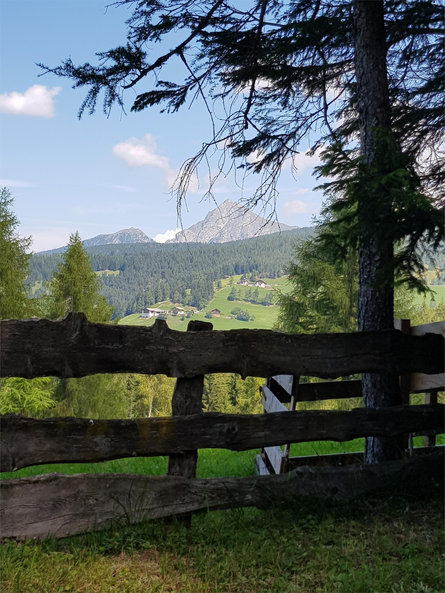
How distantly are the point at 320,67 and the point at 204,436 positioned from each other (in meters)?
5.44

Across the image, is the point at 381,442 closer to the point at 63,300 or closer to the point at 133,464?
the point at 133,464

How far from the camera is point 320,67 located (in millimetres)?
7090

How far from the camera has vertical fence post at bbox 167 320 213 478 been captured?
171 inches

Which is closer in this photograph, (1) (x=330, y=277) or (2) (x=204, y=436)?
(2) (x=204, y=436)

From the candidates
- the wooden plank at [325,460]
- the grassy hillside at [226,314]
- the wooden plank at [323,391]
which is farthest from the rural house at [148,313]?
the wooden plank at [325,460]

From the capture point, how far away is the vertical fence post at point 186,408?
435cm

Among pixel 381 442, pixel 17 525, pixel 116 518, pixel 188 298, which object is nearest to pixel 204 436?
pixel 116 518

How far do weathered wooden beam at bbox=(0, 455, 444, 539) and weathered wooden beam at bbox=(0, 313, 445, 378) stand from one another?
90 cm

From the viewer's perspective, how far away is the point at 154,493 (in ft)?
13.9

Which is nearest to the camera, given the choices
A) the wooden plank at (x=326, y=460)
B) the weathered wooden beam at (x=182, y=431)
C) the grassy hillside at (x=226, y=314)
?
the weathered wooden beam at (x=182, y=431)

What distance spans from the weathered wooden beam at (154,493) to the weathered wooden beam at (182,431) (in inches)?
9.4

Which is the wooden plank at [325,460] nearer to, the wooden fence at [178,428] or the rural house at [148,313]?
the wooden fence at [178,428]

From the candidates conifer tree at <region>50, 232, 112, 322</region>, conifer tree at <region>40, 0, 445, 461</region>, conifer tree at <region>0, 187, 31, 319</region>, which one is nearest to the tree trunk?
conifer tree at <region>40, 0, 445, 461</region>

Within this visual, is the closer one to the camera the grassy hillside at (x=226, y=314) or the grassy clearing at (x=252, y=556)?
the grassy clearing at (x=252, y=556)
